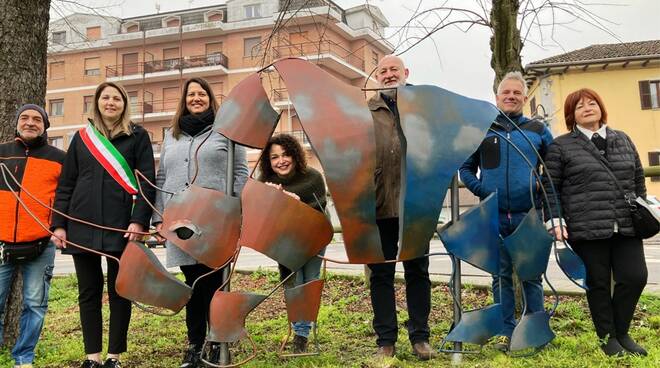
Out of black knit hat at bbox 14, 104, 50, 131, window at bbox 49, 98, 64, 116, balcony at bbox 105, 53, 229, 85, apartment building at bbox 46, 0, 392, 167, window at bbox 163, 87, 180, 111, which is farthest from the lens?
window at bbox 49, 98, 64, 116

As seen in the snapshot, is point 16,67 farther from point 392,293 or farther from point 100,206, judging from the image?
point 392,293

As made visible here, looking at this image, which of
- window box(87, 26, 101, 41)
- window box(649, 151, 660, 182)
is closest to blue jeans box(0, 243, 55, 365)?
window box(649, 151, 660, 182)

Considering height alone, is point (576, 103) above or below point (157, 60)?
below

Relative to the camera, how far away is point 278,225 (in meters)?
2.64

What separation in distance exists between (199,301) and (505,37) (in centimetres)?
335

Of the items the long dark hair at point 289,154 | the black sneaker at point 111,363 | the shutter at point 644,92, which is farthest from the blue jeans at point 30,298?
the shutter at point 644,92

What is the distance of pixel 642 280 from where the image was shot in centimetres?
337

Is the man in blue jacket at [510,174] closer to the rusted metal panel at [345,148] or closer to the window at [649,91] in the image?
the rusted metal panel at [345,148]

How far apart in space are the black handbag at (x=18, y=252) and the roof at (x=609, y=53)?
2292cm

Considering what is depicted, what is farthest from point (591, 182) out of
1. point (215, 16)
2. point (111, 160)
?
point (215, 16)

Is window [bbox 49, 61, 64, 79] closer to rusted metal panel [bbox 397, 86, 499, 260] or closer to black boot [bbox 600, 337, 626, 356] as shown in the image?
rusted metal panel [bbox 397, 86, 499, 260]

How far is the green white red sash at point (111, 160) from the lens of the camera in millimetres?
3346

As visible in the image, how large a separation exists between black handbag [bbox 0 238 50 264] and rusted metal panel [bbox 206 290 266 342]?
5.45ft

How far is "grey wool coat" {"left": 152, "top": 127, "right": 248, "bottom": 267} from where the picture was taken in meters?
3.53
